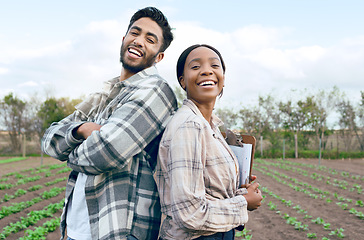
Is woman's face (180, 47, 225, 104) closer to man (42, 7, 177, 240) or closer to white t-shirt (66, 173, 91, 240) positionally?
man (42, 7, 177, 240)

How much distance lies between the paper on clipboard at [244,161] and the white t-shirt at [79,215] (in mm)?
758

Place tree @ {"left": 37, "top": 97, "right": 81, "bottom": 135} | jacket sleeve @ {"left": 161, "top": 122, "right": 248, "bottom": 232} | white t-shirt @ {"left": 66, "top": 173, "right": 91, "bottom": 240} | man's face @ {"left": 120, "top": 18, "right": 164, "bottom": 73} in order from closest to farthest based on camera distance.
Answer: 1. jacket sleeve @ {"left": 161, "top": 122, "right": 248, "bottom": 232}
2. white t-shirt @ {"left": 66, "top": 173, "right": 91, "bottom": 240}
3. man's face @ {"left": 120, "top": 18, "right": 164, "bottom": 73}
4. tree @ {"left": 37, "top": 97, "right": 81, "bottom": 135}

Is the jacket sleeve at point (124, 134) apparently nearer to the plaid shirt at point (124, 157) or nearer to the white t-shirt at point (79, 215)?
the plaid shirt at point (124, 157)

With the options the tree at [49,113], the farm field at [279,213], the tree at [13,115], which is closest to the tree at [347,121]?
the farm field at [279,213]

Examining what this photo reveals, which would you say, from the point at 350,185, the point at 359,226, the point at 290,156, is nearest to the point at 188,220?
the point at 359,226

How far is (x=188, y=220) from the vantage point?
1277 millimetres

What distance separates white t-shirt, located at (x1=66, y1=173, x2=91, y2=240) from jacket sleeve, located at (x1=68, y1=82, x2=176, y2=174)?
121mm

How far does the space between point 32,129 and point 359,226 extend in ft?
71.3

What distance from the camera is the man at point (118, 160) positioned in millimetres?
1332

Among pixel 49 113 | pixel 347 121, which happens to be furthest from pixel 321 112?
pixel 49 113

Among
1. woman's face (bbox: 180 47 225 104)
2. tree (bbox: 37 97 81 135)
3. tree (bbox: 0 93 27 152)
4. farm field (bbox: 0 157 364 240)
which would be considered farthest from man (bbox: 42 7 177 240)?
tree (bbox: 0 93 27 152)

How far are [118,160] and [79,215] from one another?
36 cm

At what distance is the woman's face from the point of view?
5.06 feet

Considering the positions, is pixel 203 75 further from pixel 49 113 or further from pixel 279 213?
pixel 49 113
